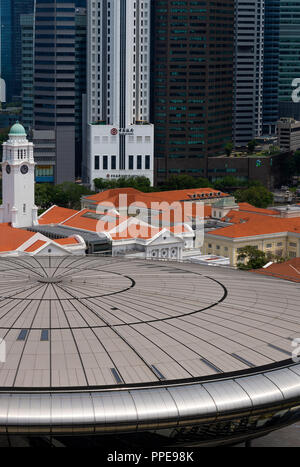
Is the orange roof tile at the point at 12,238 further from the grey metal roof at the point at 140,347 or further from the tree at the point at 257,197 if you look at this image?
the tree at the point at 257,197

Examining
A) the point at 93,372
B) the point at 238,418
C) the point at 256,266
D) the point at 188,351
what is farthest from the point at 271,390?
the point at 256,266

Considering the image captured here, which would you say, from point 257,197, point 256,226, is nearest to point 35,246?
point 256,226

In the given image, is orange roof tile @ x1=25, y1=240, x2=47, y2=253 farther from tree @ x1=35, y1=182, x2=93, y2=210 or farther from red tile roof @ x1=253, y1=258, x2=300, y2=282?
tree @ x1=35, y1=182, x2=93, y2=210

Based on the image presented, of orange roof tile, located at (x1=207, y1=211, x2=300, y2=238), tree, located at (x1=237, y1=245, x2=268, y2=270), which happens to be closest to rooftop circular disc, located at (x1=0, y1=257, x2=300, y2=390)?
tree, located at (x1=237, y1=245, x2=268, y2=270)

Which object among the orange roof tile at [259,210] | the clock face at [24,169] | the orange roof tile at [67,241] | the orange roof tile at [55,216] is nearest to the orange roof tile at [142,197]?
the orange roof tile at [259,210]

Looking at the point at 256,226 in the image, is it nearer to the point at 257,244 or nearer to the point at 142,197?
the point at 257,244
